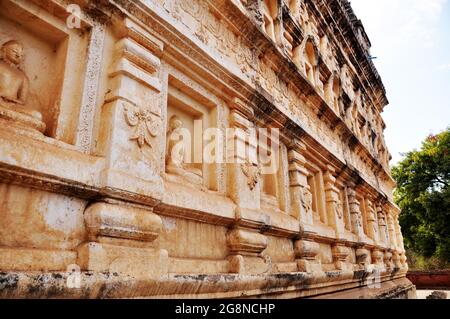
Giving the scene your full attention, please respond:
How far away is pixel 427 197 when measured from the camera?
58.1 ft

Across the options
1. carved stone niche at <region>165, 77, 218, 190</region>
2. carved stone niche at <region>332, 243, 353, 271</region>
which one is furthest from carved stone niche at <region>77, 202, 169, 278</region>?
carved stone niche at <region>332, 243, 353, 271</region>

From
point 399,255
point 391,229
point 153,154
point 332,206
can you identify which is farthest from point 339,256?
point 399,255

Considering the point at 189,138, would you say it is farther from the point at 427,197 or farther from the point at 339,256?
the point at 427,197

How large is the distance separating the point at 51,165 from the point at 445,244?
1991 cm

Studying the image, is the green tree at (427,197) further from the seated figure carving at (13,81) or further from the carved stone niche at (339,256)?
the seated figure carving at (13,81)

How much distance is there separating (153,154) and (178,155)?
2.13 ft

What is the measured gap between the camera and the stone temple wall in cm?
214

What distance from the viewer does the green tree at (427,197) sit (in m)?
17.4

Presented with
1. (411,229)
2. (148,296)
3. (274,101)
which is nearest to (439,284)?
(411,229)

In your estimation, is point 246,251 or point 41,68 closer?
point 41,68

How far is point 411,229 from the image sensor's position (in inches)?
760

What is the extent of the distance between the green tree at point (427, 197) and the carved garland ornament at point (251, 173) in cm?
1664

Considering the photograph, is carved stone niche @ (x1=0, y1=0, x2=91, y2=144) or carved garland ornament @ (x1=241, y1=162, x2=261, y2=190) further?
carved garland ornament @ (x1=241, y1=162, x2=261, y2=190)

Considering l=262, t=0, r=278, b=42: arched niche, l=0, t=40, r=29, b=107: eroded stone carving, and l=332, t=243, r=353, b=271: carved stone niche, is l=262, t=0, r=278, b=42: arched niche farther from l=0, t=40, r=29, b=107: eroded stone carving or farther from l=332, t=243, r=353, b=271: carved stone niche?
l=0, t=40, r=29, b=107: eroded stone carving
